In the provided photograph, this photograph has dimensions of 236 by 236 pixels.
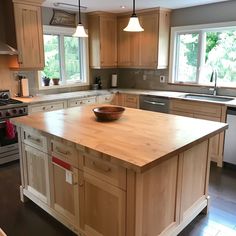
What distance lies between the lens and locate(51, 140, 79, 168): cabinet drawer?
2025 millimetres

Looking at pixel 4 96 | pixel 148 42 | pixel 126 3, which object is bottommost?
pixel 4 96

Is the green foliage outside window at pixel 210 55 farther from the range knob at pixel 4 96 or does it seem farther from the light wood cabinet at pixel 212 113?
the range knob at pixel 4 96

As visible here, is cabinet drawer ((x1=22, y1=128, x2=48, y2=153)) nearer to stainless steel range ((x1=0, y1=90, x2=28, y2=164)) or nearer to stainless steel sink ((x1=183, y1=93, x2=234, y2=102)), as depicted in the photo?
stainless steel range ((x1=0, y1=90, x2=28, y2=164))

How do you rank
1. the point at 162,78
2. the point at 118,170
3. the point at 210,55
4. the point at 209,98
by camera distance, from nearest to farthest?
1. the point at 118,170
2. the point at 209,98
3. the point at 210,55
4. the point at 162,78

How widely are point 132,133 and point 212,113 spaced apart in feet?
6.50

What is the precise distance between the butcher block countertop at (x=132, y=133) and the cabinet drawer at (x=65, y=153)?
11 centimetres

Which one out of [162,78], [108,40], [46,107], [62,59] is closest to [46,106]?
[46,107]

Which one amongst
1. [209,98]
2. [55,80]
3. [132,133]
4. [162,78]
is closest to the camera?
[132,133]

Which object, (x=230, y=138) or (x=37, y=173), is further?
(x=230, y=138)

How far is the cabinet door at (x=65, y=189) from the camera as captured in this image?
210 cm

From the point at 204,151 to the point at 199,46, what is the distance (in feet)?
8.71

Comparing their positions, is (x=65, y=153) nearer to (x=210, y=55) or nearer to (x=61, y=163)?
(x=61, y=163)

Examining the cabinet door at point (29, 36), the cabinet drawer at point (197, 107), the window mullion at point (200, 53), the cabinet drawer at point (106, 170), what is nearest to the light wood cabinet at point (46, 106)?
the cabinet door at point (29, 36)

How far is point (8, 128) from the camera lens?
356 cm
